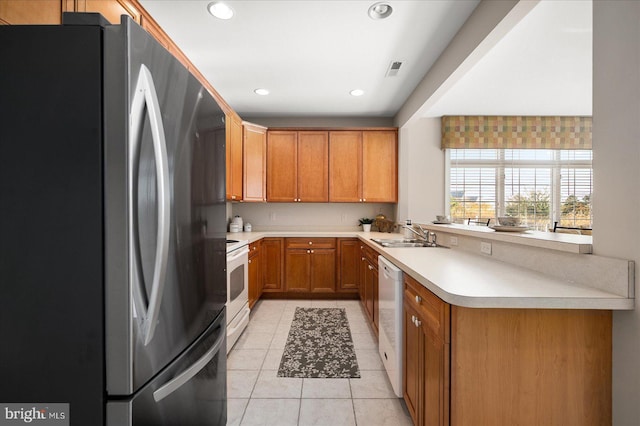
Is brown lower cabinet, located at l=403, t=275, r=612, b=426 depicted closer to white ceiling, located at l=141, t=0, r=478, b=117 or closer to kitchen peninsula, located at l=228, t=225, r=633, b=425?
kitchen peninsula, located at l=228, t=225, r=633, b=425

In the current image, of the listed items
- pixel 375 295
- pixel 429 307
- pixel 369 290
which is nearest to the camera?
pixel 429 307

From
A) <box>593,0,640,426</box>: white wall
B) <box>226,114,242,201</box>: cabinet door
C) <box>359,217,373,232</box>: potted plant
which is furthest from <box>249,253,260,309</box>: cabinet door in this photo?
<box>593,0,640,426</box>: white wall

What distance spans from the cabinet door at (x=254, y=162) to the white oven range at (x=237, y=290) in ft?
3.77

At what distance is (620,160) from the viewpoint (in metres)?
1.12

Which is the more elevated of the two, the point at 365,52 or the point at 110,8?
the point at 365,52

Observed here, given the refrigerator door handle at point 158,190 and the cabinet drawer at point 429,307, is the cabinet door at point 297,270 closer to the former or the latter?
the cabinet drawer at point 429,307

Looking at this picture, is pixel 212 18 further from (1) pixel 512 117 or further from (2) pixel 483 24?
(1) pixel 512 117

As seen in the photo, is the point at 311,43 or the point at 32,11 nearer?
the point at 32,11

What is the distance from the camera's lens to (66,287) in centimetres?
85

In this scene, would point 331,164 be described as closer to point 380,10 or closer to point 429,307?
point 380,10

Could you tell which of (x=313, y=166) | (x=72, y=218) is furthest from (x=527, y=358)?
(x=313, y=166)

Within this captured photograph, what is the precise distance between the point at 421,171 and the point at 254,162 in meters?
2.37

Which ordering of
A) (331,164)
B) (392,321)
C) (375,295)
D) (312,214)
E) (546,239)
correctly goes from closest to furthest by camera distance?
(546,239) < (392,321) < (375,295) < (331,164) < (312,214)

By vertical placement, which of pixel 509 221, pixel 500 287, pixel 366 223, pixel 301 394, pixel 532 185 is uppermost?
pixel 532 185
